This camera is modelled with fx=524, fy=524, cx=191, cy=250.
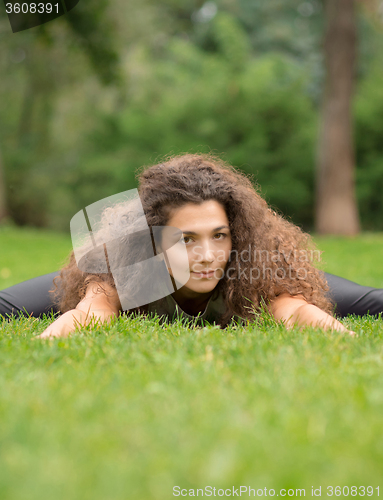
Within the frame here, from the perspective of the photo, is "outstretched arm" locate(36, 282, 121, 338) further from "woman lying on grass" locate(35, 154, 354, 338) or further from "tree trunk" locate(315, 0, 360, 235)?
"tree trunk" locate(315, 0, 360, 235)

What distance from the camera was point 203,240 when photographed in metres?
2.76

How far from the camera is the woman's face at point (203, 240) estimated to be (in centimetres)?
275

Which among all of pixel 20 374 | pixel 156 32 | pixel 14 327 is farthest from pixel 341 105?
pixel 20 374

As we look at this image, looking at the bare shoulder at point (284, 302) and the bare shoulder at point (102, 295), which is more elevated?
the bare shoulder at point (102, 295)

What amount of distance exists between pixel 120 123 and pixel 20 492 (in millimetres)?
17385

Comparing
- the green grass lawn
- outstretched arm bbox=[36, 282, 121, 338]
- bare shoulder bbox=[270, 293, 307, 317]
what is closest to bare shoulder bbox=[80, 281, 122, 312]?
outstretched arm bbox=[36, 282, 121, 338]

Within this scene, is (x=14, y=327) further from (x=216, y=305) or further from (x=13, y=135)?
(x=13, y=135)

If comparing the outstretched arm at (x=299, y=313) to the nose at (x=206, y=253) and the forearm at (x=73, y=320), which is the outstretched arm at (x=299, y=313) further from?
the forearm at (x=73, y=320)

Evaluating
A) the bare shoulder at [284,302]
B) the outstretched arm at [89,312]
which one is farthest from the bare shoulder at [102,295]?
the bare shoulder at [284,302]

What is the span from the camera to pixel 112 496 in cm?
106

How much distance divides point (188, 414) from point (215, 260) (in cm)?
148

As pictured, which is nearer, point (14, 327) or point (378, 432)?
point (378, 432)

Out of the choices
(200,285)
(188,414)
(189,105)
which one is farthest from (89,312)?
(189,105)

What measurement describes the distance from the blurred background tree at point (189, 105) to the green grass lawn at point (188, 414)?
44.4 feet
